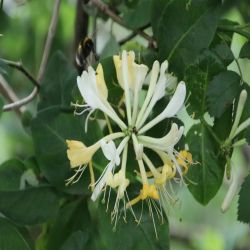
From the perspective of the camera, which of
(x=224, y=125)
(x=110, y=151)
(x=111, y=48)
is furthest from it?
(x=111, y=48)

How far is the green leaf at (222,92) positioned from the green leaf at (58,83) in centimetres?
16

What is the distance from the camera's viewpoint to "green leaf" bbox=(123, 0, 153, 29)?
68 cm

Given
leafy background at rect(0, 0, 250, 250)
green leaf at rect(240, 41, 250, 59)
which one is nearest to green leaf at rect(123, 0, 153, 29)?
leafy background at rect(0, 0, 250, 250)

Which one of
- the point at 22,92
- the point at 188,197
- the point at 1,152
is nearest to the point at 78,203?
the point at 22,92

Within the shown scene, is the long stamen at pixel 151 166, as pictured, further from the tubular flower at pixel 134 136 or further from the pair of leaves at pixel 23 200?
the pair of leaves at pixel 23 200

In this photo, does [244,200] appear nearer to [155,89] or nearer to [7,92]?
[155,89]

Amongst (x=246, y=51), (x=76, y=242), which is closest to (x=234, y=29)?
(x=246, y=51)

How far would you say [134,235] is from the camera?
60 cm

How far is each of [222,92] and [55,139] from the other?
0.17 metres

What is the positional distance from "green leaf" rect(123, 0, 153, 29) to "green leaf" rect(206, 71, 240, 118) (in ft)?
0.36

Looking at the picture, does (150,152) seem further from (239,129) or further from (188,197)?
(188,197)

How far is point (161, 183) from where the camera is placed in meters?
0.55

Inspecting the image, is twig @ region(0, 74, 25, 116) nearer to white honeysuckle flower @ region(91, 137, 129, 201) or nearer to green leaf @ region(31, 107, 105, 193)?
green leaf @ region(31, 107, 105, 193)

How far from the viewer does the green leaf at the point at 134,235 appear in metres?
0.59
